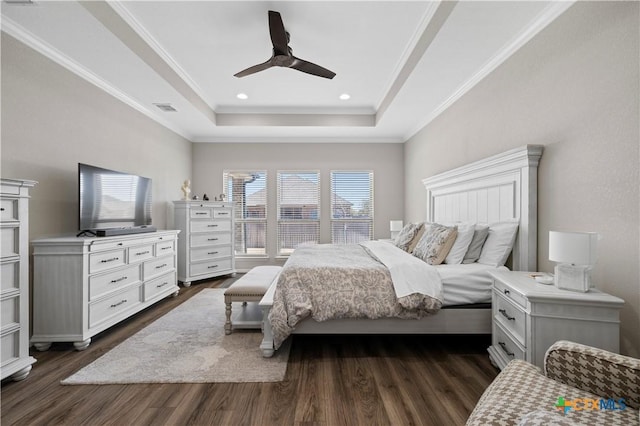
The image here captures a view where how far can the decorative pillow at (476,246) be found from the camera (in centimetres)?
267

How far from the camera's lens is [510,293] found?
1897 millimetres

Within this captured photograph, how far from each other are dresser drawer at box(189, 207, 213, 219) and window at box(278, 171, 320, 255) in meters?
1.41

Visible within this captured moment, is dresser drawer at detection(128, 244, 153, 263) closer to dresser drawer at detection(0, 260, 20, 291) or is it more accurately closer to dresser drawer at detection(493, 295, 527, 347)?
dresser drawer at detection(0, 260, 20, 291)

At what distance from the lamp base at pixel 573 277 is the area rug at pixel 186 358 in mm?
1945

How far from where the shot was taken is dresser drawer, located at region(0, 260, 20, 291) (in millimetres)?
1841

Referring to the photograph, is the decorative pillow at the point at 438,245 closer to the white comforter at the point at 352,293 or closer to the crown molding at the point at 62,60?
the white comforter at the point at 352,293

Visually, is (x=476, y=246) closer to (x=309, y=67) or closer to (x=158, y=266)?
(x=309, y=67)

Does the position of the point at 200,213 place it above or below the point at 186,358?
above

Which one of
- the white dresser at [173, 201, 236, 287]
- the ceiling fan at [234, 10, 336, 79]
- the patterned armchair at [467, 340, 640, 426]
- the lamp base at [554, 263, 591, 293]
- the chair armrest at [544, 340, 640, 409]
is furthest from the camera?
the white dresser at [173, 201, 236, 287]

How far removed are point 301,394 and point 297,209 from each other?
412cm

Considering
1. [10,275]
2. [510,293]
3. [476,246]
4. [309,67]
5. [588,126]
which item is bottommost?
[510,293]

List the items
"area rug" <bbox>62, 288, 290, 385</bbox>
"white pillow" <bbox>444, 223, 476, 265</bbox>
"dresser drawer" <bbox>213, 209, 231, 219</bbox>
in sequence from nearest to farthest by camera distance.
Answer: "area rug" <bbox>62, 288, 290, 385</bbox> → "white pillow" <bbox>444, 223, 476, 265</bbox> → "dresser drawer" <bbox>213, 209, 231, 219</bbox>

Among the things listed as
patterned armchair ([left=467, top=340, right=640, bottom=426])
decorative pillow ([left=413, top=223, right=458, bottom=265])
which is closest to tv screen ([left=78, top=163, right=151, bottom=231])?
decorative pillow ([left=413, top=223, right=458, bottom=265])

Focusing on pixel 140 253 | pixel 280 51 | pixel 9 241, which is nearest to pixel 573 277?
pixel 280 51
